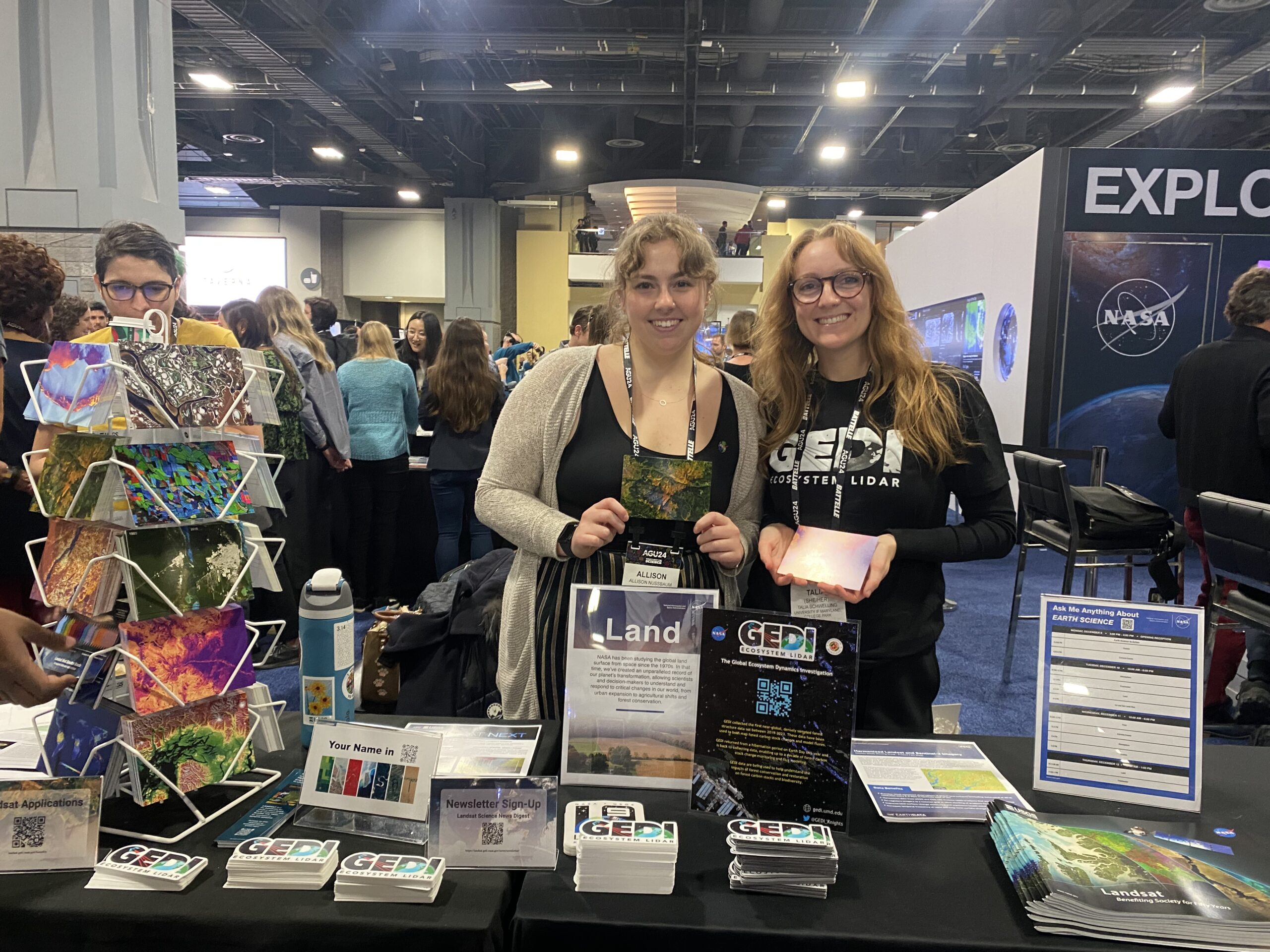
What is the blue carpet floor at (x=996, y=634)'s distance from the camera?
Answer: 3.21 metres

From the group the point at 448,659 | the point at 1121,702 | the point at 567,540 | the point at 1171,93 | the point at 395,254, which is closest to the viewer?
the point at 1121,702

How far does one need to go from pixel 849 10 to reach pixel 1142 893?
8.78 m

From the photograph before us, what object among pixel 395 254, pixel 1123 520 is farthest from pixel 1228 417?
pixel 395 254

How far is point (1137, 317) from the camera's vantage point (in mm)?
5910

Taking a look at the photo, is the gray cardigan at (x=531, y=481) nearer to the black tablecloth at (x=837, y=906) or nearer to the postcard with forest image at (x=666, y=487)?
the postcard with forest image at (x=666, y=487)

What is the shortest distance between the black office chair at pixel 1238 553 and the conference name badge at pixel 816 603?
1483mm

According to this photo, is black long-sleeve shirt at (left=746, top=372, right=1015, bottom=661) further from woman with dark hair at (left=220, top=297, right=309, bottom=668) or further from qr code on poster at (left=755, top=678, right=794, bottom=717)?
woman with dark hair at (left=220, top=297, right=309, bottom=668)

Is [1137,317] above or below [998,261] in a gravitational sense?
below

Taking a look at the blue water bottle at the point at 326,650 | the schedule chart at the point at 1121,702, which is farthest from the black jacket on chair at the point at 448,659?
the schedule chart at the point at 1121,702

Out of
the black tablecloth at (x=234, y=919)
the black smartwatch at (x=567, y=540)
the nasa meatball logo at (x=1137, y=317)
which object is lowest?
the black tablecloth at (x=234, y=919)

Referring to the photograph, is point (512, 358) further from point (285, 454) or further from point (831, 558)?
point (831, 558)

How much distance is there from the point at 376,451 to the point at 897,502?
3288mm

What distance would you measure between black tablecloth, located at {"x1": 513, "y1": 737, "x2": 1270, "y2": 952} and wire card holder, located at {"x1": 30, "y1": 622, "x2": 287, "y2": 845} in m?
0.42

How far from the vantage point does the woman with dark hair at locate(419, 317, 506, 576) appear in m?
4.09
